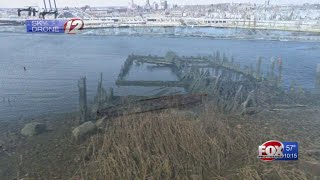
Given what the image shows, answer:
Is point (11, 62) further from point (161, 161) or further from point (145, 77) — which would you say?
point (161, 161)

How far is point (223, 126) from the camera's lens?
22.2 feet

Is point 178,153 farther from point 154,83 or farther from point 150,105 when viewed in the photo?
point 154,83

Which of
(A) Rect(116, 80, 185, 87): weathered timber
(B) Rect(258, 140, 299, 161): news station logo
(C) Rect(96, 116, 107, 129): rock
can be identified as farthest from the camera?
(A) Rect(116, 80, 185, 87): weathered timber

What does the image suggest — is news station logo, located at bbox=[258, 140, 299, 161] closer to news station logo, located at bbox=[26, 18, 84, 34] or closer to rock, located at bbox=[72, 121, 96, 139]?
rock, located at bbox=[72, 121, 96, 139]

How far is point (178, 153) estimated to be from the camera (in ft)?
19.0

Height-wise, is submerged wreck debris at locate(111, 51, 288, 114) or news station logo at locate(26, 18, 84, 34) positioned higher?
news station logo at locate(26, 18, 84, 34)

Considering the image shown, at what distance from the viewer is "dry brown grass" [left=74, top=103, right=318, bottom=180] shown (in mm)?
5238

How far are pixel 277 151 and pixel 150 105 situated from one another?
5501 millimetres


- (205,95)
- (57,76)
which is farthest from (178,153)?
(57,76)

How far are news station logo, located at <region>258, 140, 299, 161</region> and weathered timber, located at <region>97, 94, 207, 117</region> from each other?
4.22m

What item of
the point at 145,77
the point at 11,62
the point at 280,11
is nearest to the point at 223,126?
the point at 145,77

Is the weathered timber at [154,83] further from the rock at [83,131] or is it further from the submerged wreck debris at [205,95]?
the rock at [83,131]

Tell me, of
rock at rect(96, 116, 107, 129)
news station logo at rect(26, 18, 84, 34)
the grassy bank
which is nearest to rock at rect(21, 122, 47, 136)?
the grassy bank

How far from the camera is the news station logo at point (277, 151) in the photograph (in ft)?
15.6
